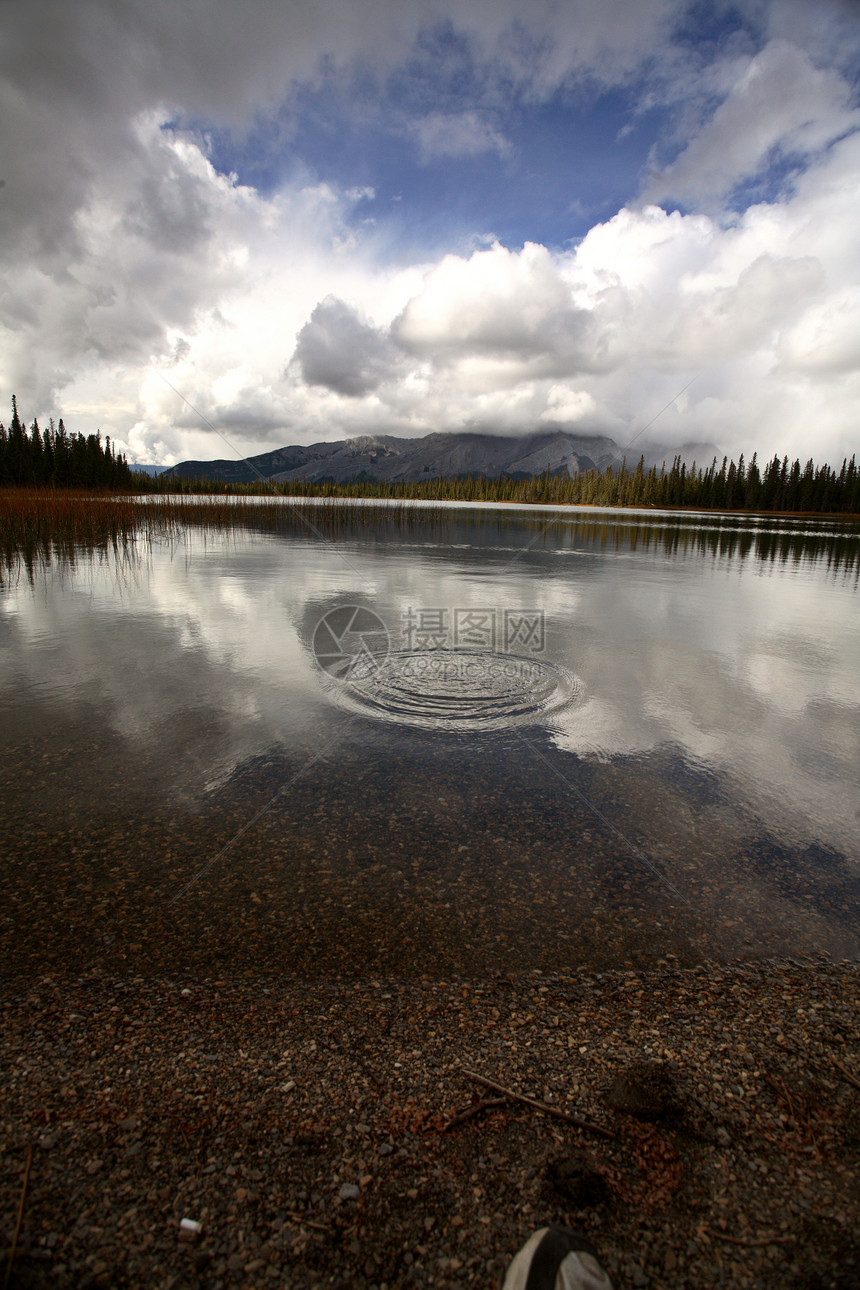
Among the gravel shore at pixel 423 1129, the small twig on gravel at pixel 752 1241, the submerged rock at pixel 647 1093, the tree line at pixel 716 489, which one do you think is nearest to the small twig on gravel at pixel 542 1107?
the gravel shore at pixel 423 1129

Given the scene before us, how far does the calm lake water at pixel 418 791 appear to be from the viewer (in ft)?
14.2

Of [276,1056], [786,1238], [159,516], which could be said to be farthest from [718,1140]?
[159,516]

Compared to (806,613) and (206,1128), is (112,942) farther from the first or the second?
(806,613)

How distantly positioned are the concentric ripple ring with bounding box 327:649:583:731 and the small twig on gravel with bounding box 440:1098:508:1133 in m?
5.16

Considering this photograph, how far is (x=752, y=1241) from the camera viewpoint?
2.46m

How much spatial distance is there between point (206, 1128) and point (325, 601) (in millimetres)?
14462

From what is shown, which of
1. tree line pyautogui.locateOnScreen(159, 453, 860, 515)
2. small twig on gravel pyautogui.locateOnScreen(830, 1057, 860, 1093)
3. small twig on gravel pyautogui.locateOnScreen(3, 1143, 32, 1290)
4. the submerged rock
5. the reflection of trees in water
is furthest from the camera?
tree line pyautogui.locateOnScreen(159, 453, 860, 515)

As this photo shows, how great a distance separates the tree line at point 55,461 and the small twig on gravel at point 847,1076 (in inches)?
3524

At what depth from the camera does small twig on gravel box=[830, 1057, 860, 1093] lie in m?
3.19

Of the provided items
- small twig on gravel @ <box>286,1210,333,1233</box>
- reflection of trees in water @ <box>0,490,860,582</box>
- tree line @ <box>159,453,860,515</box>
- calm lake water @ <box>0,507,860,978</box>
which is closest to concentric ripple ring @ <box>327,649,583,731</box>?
calm lake water @ <box>0,507,860,978</box>

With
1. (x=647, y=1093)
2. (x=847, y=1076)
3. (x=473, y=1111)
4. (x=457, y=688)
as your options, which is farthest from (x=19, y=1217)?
(x=457, y=688)

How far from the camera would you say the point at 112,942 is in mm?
4145

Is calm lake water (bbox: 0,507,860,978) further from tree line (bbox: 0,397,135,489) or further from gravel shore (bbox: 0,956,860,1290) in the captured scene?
tree line (bbox: 0,397,135,489)

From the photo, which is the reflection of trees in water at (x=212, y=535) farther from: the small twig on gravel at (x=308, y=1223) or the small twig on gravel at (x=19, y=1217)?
the small twig on gravel at (x=308, y=1223)
